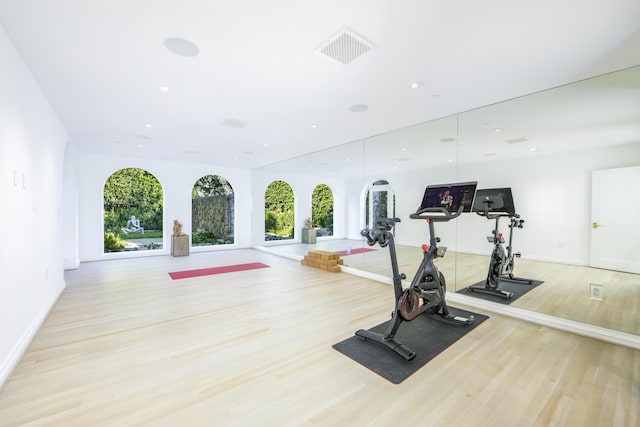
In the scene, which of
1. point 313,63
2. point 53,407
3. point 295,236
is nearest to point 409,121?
point 313,63

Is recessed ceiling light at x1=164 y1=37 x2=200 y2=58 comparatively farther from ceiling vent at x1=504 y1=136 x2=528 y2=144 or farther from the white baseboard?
ceiling vent at x1=504 y1=136 x2=528 y2=144

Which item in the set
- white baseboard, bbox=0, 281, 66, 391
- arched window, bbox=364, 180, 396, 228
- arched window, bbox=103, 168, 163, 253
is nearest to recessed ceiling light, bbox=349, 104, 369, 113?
arched window, bbox=364, 180, 396, 228

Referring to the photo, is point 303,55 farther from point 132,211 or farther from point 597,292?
point 132,211

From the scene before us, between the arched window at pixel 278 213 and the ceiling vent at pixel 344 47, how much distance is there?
664 centimetres

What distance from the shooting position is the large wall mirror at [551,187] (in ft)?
9.53

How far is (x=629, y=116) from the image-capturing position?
2873 mm

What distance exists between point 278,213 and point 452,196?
22.3 feet

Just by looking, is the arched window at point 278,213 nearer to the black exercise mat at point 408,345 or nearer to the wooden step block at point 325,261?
the wooden step block at point 325,261

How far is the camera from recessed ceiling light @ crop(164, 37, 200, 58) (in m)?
2.38

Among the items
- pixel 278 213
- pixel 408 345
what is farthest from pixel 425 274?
pixel 278 213

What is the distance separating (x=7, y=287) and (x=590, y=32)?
514cm

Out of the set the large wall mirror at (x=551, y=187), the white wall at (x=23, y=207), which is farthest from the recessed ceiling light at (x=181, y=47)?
the large wall mirror at (x=551, y=187)

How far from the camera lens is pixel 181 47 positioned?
8.10 ft

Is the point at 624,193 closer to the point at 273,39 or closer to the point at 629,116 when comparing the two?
the point at 629,116
